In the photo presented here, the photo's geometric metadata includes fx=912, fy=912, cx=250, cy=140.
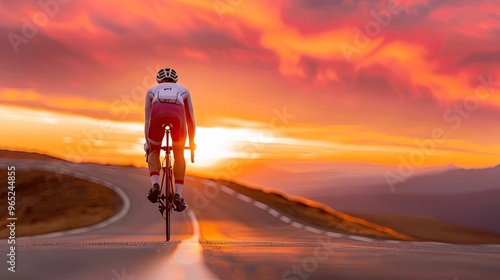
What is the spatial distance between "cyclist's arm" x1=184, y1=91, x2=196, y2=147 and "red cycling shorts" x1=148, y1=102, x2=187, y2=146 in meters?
0.25

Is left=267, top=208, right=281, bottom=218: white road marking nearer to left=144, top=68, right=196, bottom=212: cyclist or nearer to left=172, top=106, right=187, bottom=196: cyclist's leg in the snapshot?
left=172, top=106, right=187, bottom=196: cyclist's leg

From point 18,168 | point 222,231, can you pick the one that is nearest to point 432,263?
point 222,231

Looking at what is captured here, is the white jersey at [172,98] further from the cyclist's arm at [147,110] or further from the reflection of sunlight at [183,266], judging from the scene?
the reflection of sunlight at [183,266]

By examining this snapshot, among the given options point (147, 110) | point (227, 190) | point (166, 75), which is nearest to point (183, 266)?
point (147, 110)

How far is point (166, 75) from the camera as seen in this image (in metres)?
17.2

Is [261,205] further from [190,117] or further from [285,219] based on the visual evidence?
[190,117]

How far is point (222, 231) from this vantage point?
88.9ft

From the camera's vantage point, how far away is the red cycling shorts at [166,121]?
55.0ft

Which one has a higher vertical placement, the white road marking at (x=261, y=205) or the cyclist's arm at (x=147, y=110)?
the cyclist's arm at (x=147, y=110)

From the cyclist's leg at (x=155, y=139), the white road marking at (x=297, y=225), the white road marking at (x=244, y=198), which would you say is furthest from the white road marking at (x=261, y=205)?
the cyclist's leg at (x=155, y=139)

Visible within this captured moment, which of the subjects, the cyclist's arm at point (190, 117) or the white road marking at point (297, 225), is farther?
the white road marking at point (297, 225)

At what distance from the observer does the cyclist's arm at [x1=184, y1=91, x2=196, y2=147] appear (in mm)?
17125

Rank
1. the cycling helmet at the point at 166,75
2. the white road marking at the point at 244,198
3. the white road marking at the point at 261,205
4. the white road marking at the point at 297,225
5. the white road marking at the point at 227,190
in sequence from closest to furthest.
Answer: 1. the cycling helmet at the point at 166,75
2. the white road marking at the point at 297,225
3. the white road marking at the point at 261,205
4. the white road marking at the point at 244,198
5. the white road marking at the point at 227,190

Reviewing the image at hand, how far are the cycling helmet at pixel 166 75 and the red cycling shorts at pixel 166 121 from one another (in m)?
0.69
